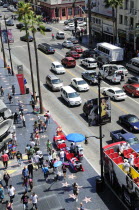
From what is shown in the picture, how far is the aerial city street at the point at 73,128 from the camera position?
2466 centimetres

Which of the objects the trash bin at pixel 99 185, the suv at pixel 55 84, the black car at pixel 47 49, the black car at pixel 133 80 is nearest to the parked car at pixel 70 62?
the black car at pixel 47 49

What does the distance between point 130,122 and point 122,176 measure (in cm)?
1336

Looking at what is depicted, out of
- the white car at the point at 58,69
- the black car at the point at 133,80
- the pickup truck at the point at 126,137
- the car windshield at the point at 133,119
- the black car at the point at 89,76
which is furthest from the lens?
the white car at the point at 58,69

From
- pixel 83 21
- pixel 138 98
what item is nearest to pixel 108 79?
pixel 138 98

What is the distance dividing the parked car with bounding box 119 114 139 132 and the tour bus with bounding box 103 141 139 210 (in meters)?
8.69

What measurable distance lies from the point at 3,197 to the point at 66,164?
6413 mm

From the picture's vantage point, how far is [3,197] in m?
25.0

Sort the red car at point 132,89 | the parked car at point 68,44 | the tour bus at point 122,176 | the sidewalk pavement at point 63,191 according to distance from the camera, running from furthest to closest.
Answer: the parked car at point 68,44 → the red car at point 132,89 → the sidewalk pavement at point 63,191 → the tour bus at point 122,176

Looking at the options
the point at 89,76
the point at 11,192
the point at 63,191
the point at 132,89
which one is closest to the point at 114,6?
the point at 89,76

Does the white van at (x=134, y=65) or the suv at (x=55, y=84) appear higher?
the white van at (x=134, y=65)

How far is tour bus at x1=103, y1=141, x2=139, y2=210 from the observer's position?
2225 cm

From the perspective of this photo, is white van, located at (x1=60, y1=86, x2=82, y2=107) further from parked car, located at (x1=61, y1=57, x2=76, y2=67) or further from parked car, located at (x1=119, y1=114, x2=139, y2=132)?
parked car, located at (x1=61, y1=57, x2=76, y2=67)

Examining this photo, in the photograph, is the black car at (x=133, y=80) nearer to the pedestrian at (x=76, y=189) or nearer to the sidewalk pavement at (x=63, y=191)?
the sidewalk pavement at (x=63, y=191)

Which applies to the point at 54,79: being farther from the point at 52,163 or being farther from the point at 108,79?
the point at 52,163
